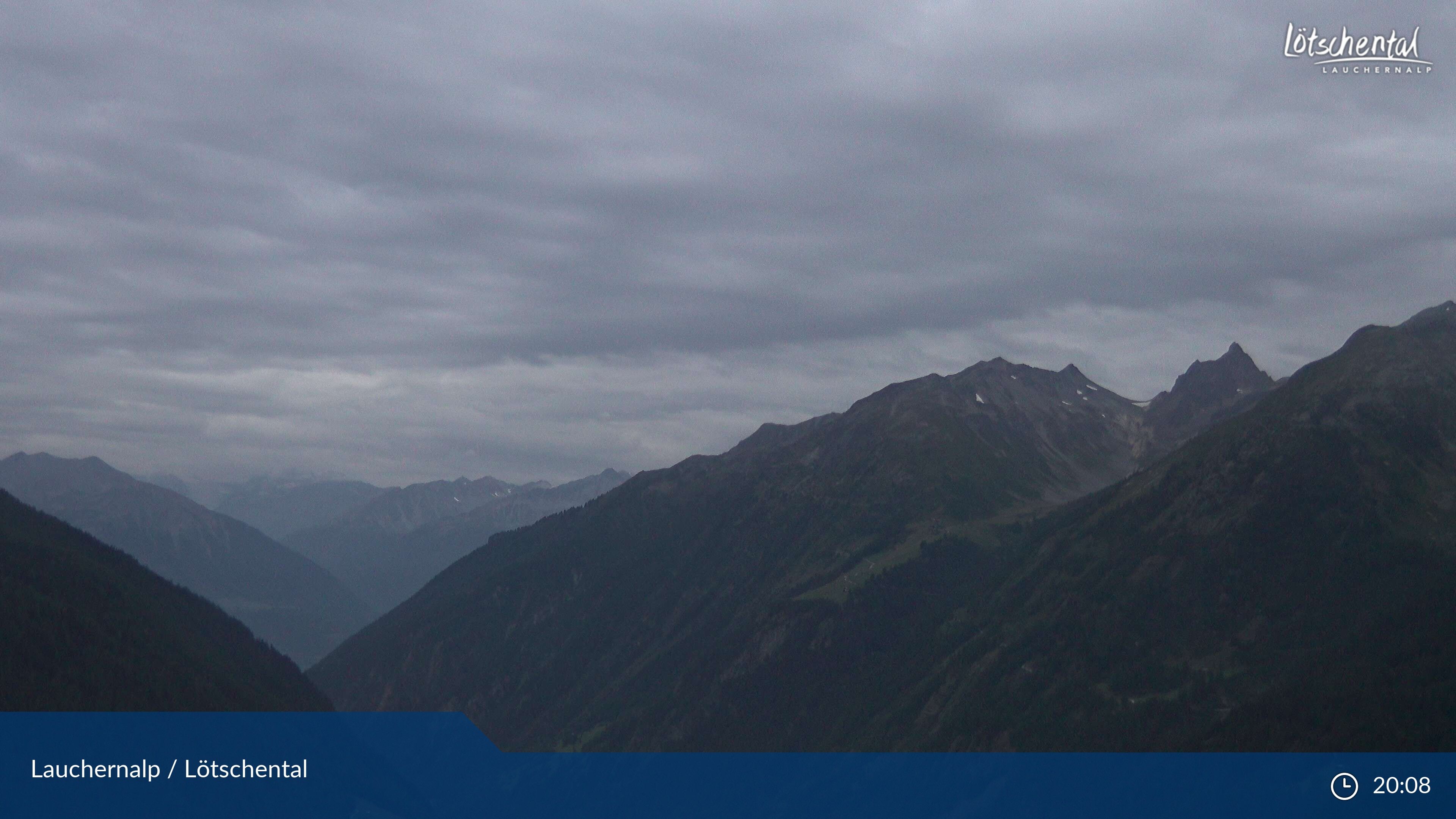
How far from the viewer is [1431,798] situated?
199000mm

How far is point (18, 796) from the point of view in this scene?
19988 centimetres

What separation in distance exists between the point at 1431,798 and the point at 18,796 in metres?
225

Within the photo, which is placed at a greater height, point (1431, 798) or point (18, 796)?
point (18, 796)
